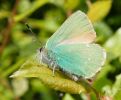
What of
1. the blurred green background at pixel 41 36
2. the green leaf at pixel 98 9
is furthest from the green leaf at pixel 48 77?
the green leaf at pixel 98 9

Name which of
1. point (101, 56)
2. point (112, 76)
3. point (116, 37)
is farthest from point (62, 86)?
point (112, 76)

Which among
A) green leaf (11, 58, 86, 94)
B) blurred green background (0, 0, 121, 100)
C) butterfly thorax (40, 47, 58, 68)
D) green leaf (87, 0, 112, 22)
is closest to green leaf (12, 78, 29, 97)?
blurred green background (0, 0, 121, 100)

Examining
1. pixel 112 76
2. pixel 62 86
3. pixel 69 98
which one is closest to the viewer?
pixel 62 86

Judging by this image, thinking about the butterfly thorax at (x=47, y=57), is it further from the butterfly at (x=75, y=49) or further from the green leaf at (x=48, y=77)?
the green leaf at (x=48, y=77)

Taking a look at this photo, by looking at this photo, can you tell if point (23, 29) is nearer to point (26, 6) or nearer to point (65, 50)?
point (26, 6)

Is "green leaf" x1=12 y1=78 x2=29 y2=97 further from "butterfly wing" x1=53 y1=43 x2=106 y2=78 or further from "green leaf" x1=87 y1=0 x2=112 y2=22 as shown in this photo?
"butterfly wing" x1=53 y1=43 x2=106 y2=78

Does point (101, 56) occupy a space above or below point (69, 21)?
below

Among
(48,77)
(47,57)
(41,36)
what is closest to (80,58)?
(47,57)
